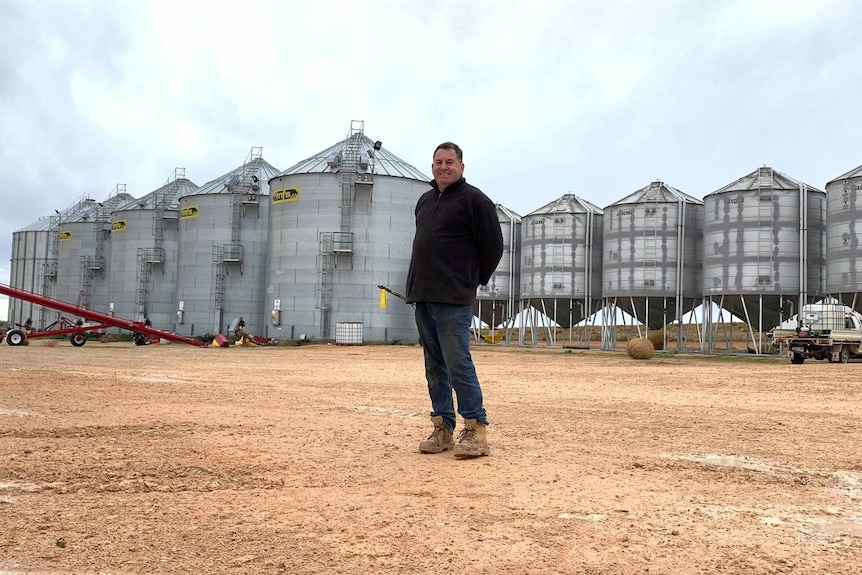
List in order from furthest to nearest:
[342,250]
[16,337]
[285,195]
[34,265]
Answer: [34,265] < [285,195] < [342,250] < [16,337]

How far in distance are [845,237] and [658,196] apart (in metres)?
8.95

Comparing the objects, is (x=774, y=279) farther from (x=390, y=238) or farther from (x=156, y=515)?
(x=156, y=515)

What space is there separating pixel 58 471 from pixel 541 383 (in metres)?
9.73

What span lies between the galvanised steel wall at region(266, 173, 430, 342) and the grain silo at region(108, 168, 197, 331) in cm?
1262

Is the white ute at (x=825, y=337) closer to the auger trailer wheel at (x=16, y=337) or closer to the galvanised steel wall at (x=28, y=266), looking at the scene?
the auger trailer wheel at (x=16, y=337)

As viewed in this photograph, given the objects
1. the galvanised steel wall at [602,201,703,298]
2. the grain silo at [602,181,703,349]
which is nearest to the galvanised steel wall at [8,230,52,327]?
the grain silo at [602,181,703,349]

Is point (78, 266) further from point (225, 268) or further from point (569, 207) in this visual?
point (569, 207)

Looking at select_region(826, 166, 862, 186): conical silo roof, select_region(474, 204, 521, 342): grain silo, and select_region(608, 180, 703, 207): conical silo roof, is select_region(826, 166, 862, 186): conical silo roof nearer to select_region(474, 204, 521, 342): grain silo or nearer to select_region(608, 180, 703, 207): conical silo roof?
select_region(608, 180, 703, 207): conical silo roof

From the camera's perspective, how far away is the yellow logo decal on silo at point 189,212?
43.9m

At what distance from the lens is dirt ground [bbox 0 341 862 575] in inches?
111

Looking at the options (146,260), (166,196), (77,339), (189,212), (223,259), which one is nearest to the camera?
(77,339)

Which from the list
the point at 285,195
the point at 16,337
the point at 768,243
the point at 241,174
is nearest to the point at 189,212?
the point at 241,174

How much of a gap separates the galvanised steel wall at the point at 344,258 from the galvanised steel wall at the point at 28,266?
111 feet

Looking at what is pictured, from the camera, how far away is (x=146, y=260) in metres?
48.0
